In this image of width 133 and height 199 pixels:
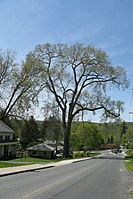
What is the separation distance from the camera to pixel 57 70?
68.1 metres

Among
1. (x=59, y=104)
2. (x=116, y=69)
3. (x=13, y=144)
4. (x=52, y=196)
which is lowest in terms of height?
(x=52, y=196)

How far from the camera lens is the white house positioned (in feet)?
238

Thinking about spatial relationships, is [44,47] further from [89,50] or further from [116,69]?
[116,69]

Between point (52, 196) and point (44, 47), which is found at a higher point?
point (44, 47)

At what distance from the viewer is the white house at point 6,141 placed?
238ft

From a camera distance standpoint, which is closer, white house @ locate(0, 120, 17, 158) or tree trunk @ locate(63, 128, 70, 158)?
tree trunk @ locate(63, 128, 70, 158)

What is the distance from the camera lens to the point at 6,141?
74.2m

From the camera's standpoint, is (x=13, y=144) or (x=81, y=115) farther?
(x=13, y=144)

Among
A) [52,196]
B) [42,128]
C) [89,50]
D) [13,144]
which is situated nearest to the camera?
[52,196]

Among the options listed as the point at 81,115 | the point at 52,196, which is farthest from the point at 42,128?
the point at 52,196

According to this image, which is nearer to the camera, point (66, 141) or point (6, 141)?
point (66, 141)

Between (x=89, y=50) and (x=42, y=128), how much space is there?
59197mm

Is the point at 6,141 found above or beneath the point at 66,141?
above

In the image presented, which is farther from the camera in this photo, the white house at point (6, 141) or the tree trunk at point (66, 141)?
the white house at point (6, 141)
